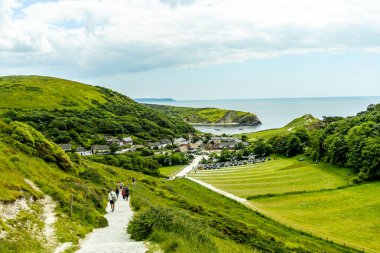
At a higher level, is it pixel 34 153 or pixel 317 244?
pixel 34 153

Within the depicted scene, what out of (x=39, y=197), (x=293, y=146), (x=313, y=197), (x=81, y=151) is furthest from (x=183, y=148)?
(x=39, y=197)

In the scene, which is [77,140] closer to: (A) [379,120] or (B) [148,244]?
(A) [379,120]

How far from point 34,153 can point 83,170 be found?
24.7 feet

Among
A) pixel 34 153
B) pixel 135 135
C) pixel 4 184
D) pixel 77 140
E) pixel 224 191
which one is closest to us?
pixel 4 184

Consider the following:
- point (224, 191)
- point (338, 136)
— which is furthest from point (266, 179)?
point (338, 136)

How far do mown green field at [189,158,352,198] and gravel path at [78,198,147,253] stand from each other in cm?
5338

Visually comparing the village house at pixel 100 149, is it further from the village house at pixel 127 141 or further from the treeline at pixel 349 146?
the treeline at pixel 349 146

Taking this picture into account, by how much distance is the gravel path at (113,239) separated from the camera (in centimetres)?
1686

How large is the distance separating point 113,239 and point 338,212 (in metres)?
51.7

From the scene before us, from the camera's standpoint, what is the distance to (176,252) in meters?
14.7

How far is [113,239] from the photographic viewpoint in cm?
2000

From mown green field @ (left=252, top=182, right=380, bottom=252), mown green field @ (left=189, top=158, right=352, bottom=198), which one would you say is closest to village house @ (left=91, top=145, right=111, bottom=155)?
mown green field @ (left=189, top=158, right=352, bottom=198)

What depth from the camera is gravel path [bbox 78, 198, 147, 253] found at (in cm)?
1686

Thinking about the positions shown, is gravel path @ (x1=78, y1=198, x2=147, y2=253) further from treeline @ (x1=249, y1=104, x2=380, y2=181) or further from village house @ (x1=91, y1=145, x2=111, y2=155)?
village house @ (x1=91, y1=145, x2=111, y2=155)
